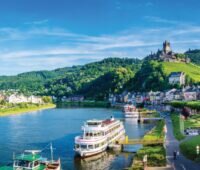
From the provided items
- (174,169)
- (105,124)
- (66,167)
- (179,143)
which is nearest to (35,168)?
(66,167)

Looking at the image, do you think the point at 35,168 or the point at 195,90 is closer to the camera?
the point at 35,168

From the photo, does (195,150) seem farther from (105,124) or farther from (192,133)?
(105,124)

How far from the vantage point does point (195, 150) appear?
55.3m

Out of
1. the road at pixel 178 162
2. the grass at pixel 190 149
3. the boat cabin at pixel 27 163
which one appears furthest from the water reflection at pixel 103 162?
the boat cabin at pixel 27 163

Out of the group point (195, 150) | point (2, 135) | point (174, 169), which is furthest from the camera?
point (2, 135)

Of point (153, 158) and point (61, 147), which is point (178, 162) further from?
point (61, 147)

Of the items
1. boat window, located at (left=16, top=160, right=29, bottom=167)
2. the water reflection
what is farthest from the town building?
boat window, located at (left=16, top=160, right=29, bottom=167)

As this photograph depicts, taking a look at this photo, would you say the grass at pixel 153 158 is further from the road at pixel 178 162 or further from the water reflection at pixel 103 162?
the water reflection at pixel 103 162

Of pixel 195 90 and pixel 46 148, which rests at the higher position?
pixel 195 90

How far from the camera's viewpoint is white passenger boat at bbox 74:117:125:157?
224 ft

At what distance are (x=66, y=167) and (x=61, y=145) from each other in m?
19.7

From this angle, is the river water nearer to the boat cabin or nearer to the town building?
the boat cabin

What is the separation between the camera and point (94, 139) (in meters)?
69.9

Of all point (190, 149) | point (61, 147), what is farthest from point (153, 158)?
point (61, 147)
